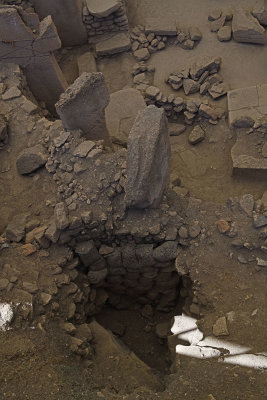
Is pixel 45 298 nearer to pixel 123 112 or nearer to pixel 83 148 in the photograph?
pixel 83 148

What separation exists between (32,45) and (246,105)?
3.15 meters

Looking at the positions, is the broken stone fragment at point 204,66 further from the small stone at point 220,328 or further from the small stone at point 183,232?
the small stone at point 220,328

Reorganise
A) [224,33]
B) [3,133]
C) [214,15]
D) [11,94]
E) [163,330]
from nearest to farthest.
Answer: [163,330] < [3,133] < [11,94] < [224,33] < [214,15]

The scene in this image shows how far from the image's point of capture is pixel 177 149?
6027 mm

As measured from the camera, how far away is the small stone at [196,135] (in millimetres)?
5926

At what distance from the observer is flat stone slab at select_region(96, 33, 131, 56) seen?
6.82 m

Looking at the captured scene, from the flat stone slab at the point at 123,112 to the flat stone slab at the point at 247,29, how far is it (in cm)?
209

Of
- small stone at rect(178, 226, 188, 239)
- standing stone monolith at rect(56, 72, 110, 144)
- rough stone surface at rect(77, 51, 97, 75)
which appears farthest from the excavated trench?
rough stone surface at rect(77, 51, 97, 75)

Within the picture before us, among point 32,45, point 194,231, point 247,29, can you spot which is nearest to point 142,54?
point 247,29

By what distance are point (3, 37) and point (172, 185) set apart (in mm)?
2961

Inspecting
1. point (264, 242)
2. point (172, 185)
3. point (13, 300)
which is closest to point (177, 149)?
point (172, 185)

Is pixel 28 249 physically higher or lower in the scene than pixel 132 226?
higher

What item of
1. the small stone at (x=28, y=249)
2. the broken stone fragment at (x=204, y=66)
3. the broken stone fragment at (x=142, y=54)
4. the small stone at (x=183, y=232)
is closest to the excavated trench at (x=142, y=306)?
the small stone at (x=183, y=232)

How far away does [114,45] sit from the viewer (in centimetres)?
684
